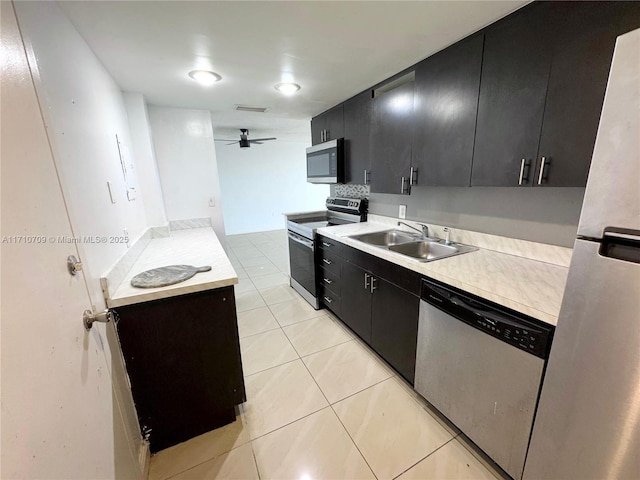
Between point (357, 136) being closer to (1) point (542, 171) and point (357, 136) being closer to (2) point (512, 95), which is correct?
(2) point (512, 95)

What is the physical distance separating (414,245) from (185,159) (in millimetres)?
2597

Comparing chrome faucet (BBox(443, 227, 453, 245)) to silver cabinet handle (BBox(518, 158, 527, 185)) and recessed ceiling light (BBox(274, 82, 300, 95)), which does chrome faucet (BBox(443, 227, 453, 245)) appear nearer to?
silver cabinet handle (BBox(518, 158, 527, 185))

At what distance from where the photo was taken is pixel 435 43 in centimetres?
157

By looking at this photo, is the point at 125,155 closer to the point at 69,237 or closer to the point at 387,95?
the point at 69,237

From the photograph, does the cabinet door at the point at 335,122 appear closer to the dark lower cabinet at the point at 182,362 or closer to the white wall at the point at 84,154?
the white wall at the point at 84,154

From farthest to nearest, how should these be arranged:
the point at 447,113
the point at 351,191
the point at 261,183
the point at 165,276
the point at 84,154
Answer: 1. the point at 261,183
2. the point at 351,191
3. the point at 447,113
4. the point at 165,276
5. the point at 84,154

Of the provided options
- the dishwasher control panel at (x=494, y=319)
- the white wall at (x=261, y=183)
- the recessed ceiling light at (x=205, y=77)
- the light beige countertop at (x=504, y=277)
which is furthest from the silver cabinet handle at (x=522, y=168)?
the white wall at (x=261, y=183)

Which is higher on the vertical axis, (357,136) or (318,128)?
(318,128)

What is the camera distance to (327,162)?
9.68 feet

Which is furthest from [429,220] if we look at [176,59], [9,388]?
[9,388]

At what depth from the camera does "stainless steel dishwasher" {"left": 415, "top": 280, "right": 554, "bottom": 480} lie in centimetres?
108

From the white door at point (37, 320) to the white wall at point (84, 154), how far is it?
0.03m

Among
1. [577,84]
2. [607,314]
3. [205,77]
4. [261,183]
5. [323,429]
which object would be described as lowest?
[323,429]

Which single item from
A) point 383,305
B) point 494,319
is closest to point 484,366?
point 494,319
